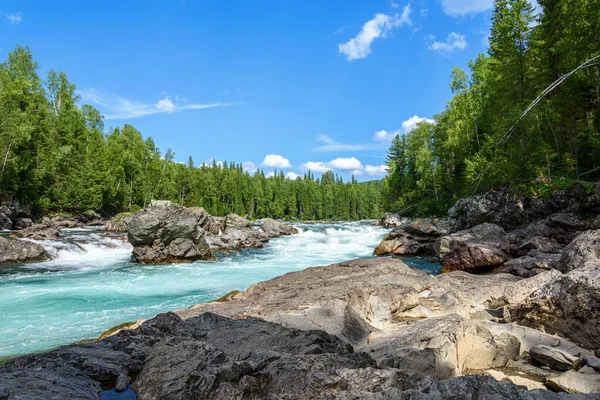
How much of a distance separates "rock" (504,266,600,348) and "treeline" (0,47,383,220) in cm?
4475

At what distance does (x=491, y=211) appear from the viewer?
23109 millimetres

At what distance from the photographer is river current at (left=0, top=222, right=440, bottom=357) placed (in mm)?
9941

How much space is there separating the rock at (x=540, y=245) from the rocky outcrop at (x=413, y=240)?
7191mm

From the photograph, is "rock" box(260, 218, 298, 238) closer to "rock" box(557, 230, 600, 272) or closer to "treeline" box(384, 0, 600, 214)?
"treeline" box(384, 0, 600, 214)

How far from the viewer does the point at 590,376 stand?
477 centimetres

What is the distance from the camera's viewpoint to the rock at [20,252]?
63.6ft

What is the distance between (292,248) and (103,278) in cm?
1654

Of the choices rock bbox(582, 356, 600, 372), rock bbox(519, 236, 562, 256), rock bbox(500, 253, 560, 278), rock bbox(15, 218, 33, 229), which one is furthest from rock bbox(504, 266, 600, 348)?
rock bbox(15, 218, 33, 229)

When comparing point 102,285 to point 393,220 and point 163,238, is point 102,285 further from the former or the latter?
point 393,220

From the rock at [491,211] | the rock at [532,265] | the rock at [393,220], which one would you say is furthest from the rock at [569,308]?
the rock at [393,220]

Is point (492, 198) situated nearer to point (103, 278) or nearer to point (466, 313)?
point (466, 313)

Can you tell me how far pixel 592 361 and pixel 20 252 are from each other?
24.8m

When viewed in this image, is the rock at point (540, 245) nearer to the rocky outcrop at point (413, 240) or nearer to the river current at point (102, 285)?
the river current at point (102, 285)

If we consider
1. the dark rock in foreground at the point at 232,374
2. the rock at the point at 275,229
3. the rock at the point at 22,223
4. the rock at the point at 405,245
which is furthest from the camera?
the rock at the point at 275,229
